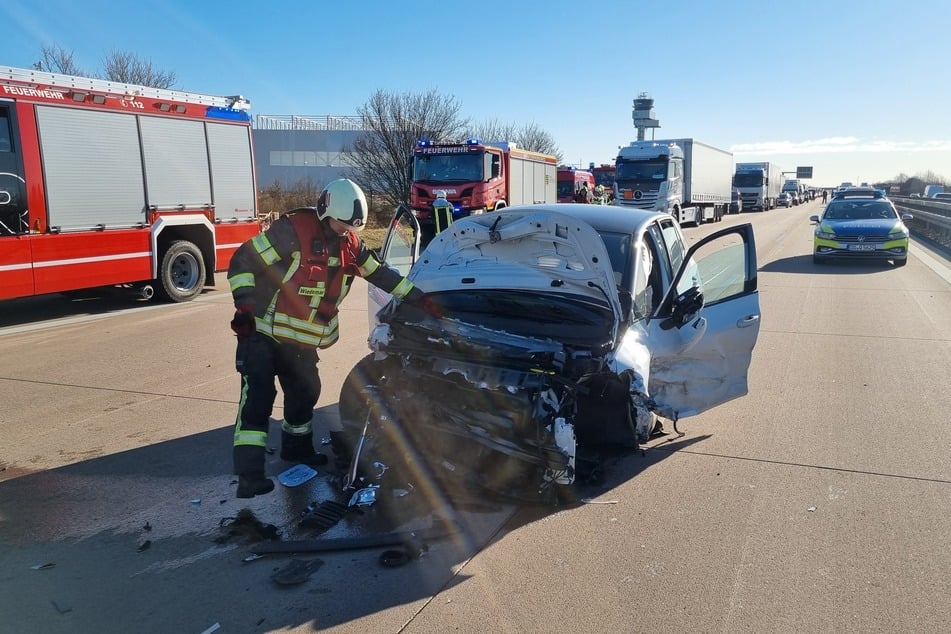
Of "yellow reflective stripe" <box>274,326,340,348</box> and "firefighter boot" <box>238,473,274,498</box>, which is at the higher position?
"yellow reflective stripe" <box>274,326,340,348</box>

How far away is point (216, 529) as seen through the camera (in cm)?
393

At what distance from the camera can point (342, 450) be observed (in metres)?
4.72

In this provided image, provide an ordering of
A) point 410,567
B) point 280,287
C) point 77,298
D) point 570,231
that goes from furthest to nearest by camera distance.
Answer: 1. point 77,298
2. point 570,231
3. point 280,287
4. point 410,567

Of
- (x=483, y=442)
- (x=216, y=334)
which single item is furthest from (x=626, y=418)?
(x=216, y=334)

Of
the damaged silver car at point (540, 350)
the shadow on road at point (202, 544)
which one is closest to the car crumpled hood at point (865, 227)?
the damaged silver car at point (540, 350)

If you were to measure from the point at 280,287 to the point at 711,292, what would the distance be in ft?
23.8

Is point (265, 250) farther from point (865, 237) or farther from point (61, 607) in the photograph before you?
point (865, 237)

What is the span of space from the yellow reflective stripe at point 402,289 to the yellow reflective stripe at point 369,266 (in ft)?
0.63

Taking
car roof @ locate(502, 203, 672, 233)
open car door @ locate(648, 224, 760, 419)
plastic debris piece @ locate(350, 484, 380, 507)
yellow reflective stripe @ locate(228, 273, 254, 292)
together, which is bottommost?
plastic debris piece @ locate(350, 484, 380, 507)

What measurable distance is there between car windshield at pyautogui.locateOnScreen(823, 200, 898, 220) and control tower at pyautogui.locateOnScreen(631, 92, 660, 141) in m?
82.8

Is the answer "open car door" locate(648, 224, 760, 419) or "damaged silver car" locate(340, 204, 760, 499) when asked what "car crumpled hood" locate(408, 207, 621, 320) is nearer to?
"damaged silver car" locate(340, 204, 760, 499)

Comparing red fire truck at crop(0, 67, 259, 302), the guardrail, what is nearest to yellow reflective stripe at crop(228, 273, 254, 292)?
red fire truck at crop(0, 67, 259, 302)

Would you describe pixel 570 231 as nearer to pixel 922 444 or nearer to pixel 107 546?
pixel 922 444

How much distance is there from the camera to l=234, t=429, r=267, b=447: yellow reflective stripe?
13.7 feet
